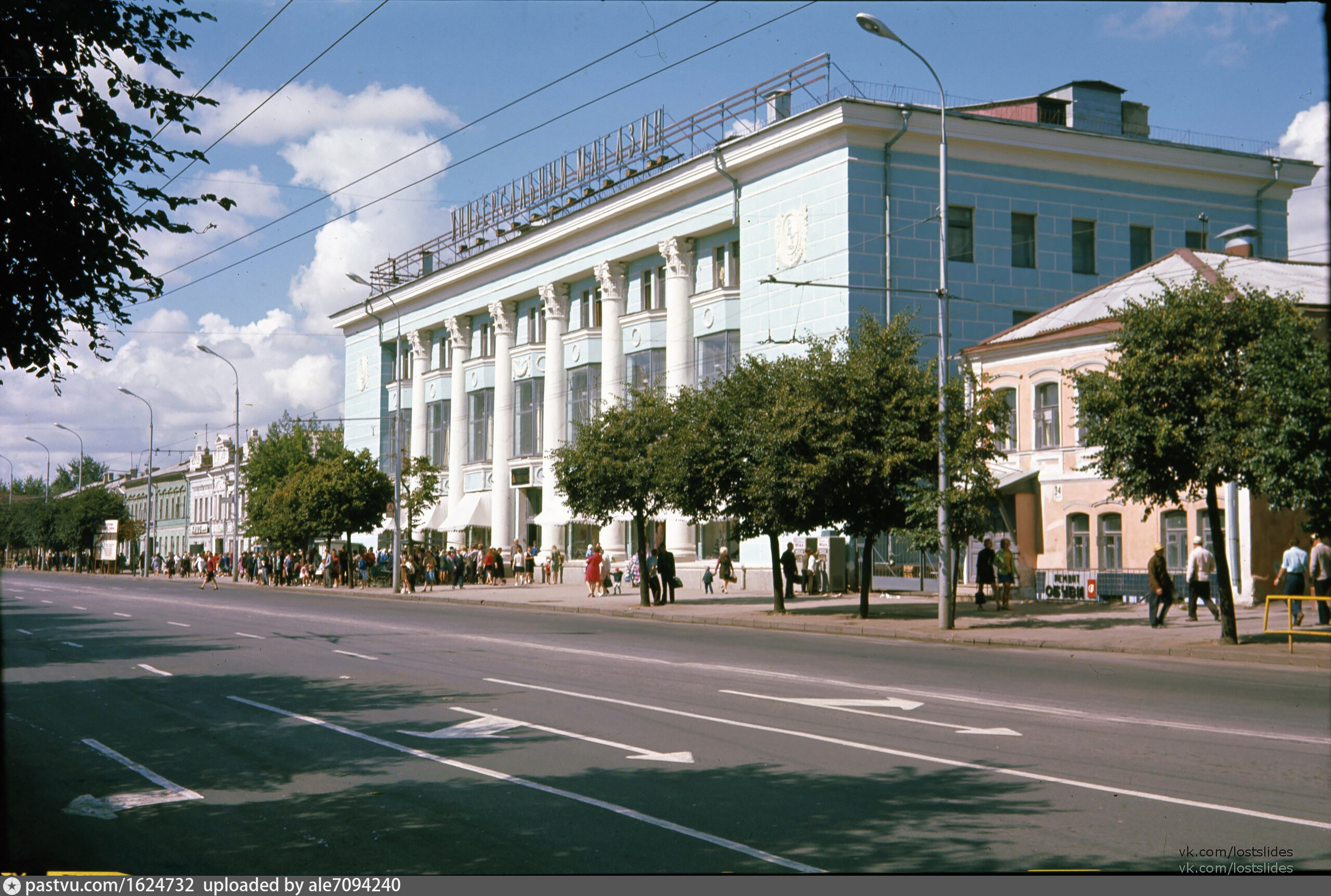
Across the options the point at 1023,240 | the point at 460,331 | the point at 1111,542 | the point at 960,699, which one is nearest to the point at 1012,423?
the point at 1111,542

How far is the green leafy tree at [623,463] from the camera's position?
34406mm

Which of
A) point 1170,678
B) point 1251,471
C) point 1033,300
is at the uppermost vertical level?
point 1033,300

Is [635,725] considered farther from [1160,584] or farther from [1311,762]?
[1160,584]

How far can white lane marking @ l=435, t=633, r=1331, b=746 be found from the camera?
1080cm

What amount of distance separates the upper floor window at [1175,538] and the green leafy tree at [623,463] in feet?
44.0

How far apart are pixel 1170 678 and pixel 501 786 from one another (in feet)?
36.8

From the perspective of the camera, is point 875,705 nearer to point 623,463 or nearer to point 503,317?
point 623,463

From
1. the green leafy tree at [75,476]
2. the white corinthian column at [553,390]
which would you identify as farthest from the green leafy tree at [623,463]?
the green leafy tree at [75,476]

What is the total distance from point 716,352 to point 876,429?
753 inches

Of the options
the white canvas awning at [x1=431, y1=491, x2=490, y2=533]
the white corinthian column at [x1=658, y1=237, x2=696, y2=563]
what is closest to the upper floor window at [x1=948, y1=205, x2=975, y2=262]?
the white corinthian column at [x1=658, y1=237, x2=696, y2=563]

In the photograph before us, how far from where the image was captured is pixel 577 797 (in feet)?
25.9

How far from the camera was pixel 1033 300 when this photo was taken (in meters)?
41.9

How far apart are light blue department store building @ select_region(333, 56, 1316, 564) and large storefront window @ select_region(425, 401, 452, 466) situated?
7474 millimetres
